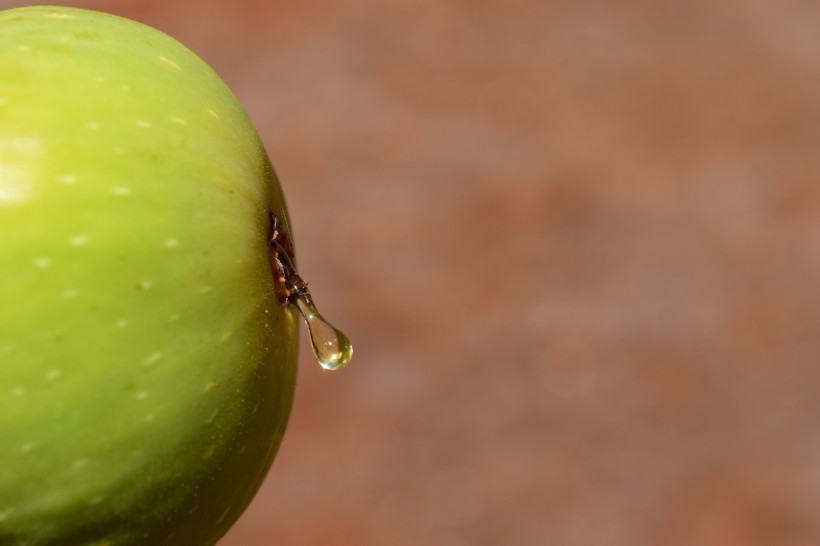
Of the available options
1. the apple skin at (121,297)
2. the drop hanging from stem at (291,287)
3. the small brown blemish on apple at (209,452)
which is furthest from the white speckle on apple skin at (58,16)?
the small brown blemish on apple at (209,452)

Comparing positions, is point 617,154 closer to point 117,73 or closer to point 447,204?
point 447,204

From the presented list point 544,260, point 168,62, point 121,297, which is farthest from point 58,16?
point 544,260

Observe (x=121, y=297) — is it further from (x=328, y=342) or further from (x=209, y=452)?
(x=328, y=342)

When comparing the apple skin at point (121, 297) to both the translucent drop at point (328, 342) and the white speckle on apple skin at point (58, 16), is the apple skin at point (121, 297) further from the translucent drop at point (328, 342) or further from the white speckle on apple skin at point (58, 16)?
the translucent drop at point (328, 342)

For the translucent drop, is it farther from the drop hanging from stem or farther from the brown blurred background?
the brown blurred background

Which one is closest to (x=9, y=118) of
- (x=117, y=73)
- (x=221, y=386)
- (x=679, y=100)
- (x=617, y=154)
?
(x=117, y=73)

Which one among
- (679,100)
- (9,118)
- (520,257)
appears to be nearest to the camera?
(9,118)
